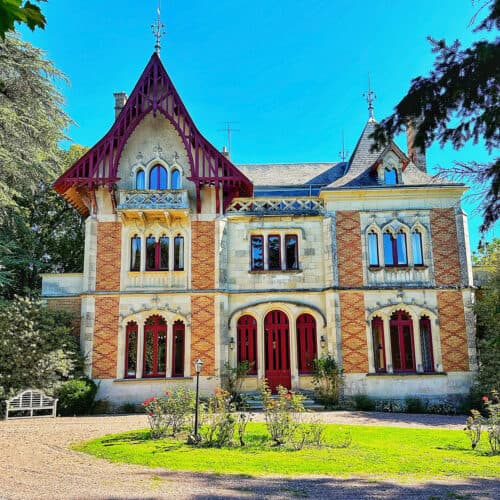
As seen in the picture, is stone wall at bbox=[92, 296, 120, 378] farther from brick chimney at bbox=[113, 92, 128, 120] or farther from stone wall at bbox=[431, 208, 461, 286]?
stone wall at bbox=[431, 208, 461, 286]

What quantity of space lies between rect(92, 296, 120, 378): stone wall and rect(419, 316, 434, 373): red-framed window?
1075 centimetres

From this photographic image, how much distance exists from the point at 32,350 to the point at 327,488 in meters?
11.5

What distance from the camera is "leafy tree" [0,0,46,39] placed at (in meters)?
2.37

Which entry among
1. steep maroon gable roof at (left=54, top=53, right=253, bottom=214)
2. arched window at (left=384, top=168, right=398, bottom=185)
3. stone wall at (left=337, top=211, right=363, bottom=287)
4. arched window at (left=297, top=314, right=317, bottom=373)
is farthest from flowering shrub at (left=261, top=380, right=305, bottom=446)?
Answer: arched window at (left=384, top=168, right=398, bottom=185)

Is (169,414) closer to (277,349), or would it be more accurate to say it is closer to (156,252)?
(277,349)

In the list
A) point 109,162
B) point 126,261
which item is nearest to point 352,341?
point 126,261

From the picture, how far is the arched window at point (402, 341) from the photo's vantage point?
16.9 metres

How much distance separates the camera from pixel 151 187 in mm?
18094

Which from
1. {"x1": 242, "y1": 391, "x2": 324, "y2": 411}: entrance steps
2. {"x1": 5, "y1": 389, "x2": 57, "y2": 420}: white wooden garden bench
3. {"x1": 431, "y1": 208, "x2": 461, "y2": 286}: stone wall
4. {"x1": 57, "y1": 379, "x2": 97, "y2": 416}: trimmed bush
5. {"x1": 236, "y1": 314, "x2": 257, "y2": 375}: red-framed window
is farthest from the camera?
{"x1": 236, "y1": 314, "x2": 257, "y2": 375}: red-framed window

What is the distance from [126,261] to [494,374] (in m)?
13.0

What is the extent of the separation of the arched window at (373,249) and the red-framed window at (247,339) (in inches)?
189

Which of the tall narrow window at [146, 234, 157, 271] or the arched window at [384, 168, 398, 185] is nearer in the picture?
the tall narrow window at [146, 234, 157, 271]

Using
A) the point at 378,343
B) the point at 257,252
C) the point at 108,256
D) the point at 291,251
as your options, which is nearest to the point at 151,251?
the point at 108,256

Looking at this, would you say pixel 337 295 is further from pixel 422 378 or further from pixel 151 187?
pixel 151 187
